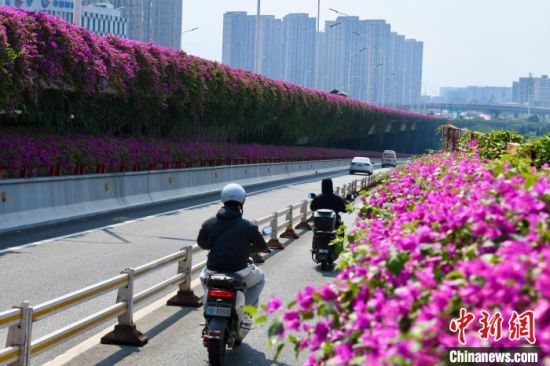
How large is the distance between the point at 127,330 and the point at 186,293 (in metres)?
2.52

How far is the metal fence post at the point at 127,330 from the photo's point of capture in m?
9.50

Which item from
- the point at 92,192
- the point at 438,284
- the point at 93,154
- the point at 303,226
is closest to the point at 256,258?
the point at 303,226

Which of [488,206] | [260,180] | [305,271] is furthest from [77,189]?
[260,180]

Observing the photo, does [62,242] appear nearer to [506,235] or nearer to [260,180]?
[506,235]

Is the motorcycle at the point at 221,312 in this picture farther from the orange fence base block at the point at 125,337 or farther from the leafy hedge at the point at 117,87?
the leafy hedge at the point at 117,87

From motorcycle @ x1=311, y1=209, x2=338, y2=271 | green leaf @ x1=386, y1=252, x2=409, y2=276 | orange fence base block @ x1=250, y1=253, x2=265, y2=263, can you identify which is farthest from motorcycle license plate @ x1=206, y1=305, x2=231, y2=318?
orange fence base block @ x1=250, y1=253, x2=265, y2=263

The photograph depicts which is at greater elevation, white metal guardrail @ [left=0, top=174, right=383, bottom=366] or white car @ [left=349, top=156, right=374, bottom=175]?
white metal guardrail @ [left=0, top=174, right=383, bottom=366]

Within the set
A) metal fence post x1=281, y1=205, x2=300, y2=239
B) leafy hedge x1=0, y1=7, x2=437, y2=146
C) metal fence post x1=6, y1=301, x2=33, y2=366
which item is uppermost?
leafy hedge x1=0, y1=7, x2=437, y2=146

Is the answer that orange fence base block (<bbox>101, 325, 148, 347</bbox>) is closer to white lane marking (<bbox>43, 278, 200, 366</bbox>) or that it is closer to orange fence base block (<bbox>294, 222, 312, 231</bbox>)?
white lane marking (<bbox>43, 278, 200, 366</bbox>)

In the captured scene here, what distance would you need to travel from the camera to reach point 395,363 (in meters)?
3.16

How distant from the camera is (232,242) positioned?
9.09 metres

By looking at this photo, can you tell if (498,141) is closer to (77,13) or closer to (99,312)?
(99,312)

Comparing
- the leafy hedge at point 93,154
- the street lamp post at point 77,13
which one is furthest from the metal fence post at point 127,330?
the street lamp post at point 77,13

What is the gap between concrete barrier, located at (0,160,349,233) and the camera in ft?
72.1
